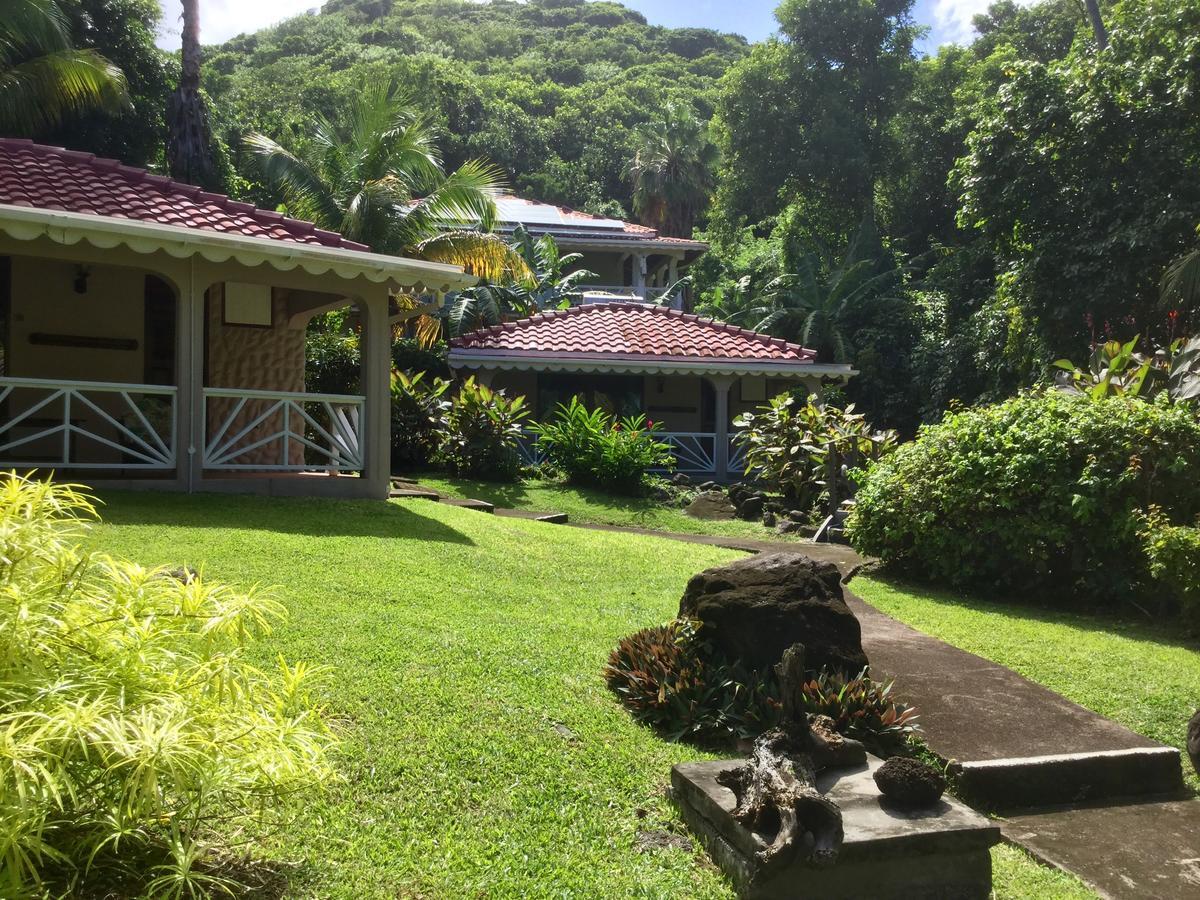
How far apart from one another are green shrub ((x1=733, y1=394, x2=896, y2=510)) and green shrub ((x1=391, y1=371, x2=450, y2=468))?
536 centimetres

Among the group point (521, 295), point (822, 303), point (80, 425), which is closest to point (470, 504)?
point (80, 425)

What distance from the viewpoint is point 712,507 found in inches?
669

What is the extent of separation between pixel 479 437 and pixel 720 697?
12.2m

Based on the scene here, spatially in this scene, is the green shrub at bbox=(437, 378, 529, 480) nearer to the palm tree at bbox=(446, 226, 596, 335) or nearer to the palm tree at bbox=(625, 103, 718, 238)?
the palm tree at bbox=(446, 226, 596, 335)

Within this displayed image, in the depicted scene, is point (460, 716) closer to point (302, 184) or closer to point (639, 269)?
point (302, 184)

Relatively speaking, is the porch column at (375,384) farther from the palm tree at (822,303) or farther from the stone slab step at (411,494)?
the palm tree at (822,303)

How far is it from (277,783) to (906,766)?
8.37 ft

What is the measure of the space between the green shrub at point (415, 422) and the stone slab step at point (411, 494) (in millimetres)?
3516

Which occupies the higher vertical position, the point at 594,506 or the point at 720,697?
the point at 594,506

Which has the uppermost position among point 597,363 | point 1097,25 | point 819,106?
point 819,106

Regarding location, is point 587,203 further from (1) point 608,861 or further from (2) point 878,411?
(1) point 608,861

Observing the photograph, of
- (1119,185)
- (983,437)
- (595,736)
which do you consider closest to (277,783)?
(595,736)

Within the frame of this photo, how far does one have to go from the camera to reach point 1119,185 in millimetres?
20750

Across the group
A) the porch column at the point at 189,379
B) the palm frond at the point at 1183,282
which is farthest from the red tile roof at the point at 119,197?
the palm frond at the point at 1183,282
